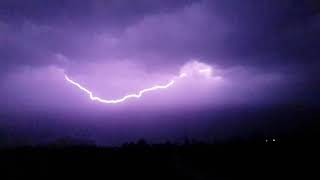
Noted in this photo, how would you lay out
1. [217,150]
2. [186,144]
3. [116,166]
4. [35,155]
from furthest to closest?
1. [186,144]
2. [217,150]
3. [35,155]
4. [116,166]

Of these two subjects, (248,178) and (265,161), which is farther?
(265,161)

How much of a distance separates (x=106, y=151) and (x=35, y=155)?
152 inches

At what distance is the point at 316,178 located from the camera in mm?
17578

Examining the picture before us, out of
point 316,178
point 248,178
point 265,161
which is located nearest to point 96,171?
point 248,178

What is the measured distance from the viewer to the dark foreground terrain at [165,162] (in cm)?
1798

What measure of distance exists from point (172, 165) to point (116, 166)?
303 centimetres

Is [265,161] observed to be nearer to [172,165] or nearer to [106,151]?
[172,165]

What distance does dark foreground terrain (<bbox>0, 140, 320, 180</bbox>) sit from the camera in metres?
18.0

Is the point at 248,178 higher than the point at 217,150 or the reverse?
the reverse

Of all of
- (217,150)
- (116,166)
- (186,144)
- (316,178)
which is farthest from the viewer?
(186,144)

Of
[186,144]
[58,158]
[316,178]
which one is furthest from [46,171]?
[316,178]

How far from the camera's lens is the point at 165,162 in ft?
65.7

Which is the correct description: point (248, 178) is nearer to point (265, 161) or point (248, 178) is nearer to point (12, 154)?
point (265, 161)

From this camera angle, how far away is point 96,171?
59.4 feet
